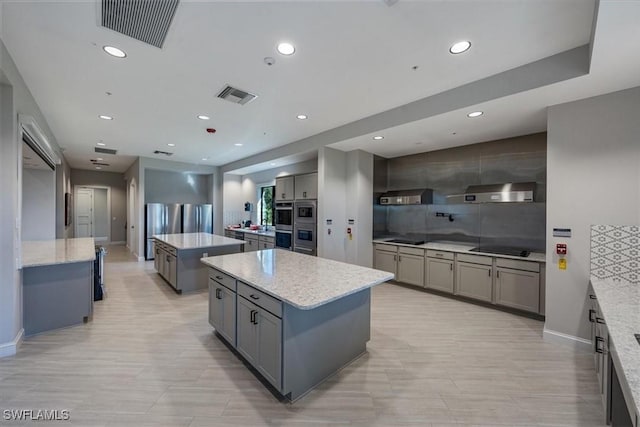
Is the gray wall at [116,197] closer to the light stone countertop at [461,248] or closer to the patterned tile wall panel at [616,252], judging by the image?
the light stone countertop at [461,248]

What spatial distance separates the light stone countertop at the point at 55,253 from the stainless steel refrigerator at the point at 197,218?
358 cm

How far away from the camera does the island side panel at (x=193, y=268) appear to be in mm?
4277

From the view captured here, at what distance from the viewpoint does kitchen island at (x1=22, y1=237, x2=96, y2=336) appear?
289 cm

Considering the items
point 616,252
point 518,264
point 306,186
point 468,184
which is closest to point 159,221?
point 306,186

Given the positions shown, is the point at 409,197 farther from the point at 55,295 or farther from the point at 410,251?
the point at 55,295

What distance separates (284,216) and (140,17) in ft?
14.3

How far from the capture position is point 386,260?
16.6 ft

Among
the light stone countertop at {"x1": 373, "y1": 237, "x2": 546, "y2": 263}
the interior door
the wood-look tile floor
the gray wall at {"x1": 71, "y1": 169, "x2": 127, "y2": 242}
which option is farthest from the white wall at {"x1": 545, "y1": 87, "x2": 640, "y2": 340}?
the interior door

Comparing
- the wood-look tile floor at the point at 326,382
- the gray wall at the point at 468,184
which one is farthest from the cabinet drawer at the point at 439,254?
the wood-look tile floor at the point at 326,382

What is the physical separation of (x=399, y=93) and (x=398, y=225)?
126 inches

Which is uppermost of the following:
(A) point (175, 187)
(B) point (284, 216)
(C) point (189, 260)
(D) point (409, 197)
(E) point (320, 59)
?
(E) point (320, 59)

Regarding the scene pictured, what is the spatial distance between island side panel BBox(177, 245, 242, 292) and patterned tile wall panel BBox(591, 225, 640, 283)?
4.71m

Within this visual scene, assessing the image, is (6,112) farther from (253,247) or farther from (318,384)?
(253,247)

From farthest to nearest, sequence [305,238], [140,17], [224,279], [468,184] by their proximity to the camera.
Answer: [305,238], [468,184], [224,279], [140,17]
